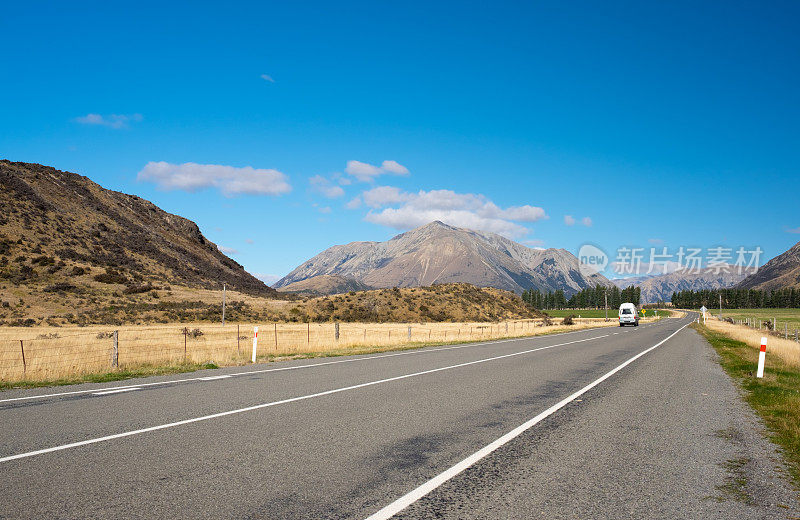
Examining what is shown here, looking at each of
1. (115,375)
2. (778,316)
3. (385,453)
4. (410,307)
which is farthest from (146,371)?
(778,316)

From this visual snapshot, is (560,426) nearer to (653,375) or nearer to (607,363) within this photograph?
(653,375)

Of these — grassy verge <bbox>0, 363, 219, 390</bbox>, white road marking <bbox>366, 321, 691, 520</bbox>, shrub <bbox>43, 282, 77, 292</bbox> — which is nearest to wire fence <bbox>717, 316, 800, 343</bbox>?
white road marking <bbox>366, 321, 691, 520</bbox>

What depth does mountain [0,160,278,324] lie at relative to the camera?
62344 millimetres

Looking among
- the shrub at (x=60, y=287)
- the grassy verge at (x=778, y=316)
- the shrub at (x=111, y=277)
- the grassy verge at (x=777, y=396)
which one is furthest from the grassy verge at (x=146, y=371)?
the grassy verge at (x=778, y=316)

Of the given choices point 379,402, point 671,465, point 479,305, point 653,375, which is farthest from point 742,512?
point 479,305

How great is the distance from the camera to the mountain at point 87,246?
205 feet

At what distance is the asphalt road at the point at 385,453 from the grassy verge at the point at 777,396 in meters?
0.25

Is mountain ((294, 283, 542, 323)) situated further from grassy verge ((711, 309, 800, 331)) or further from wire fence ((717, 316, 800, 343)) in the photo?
grassy verge ((711, 309, 800, 331))

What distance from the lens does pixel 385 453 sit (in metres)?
6.10

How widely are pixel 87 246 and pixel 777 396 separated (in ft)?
291

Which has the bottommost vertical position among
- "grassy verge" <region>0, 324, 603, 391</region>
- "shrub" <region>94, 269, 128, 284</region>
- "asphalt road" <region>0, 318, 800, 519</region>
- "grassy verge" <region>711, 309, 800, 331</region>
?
"grassy verge" <region>711, 309, 800, 331</region>

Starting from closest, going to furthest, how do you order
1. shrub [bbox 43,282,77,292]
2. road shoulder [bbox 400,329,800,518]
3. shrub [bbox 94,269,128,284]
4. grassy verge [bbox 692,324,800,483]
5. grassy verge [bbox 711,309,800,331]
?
road shoulder [bbox 400,329,800,518] → grassy verge [bbox 692,324,800,483] → shrub [bbox 43,282,77,292] → shrub [bbox 94,269,128,284] → grassy verge [bbox 711,309,800,331]

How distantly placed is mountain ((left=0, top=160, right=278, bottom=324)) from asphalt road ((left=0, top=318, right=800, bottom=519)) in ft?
188

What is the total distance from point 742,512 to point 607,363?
45.5 ft
